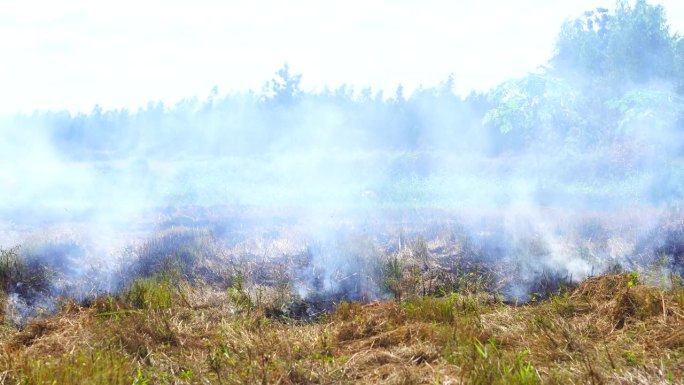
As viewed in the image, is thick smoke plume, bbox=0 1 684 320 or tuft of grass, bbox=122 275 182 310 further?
thick smoke plume, bbox=0 1 684 320

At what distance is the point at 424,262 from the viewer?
27.7ft

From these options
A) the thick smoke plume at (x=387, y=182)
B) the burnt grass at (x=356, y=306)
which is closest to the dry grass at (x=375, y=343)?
the burnt grass at (x=356, y=306)

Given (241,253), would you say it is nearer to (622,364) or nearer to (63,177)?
(622,364)

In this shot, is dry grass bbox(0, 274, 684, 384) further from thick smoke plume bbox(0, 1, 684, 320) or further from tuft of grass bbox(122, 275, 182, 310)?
thick smoke plume bbox(0, 1, 684, 320)

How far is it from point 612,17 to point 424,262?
11.7 meters

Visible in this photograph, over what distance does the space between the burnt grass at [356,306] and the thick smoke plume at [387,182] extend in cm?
8

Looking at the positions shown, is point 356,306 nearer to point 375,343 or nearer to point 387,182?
point 375,343

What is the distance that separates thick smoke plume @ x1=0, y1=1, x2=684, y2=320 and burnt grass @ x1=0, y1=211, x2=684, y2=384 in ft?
0.25

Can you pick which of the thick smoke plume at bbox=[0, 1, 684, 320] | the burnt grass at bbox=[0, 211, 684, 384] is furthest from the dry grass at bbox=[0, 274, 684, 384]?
the thick smoke plume at bbox=[0, 1, 684, 320]

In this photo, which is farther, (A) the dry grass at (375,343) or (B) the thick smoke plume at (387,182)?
(B) the thick smoke plume at (387,182)

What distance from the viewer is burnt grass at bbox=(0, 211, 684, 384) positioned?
13.6 ft

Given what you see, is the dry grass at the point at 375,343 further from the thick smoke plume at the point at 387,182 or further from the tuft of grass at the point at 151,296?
the thick smoke plume at the point at 387,182

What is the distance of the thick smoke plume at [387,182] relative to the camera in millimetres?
8594

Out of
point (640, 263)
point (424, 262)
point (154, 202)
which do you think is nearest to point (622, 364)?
point (424, 262)
